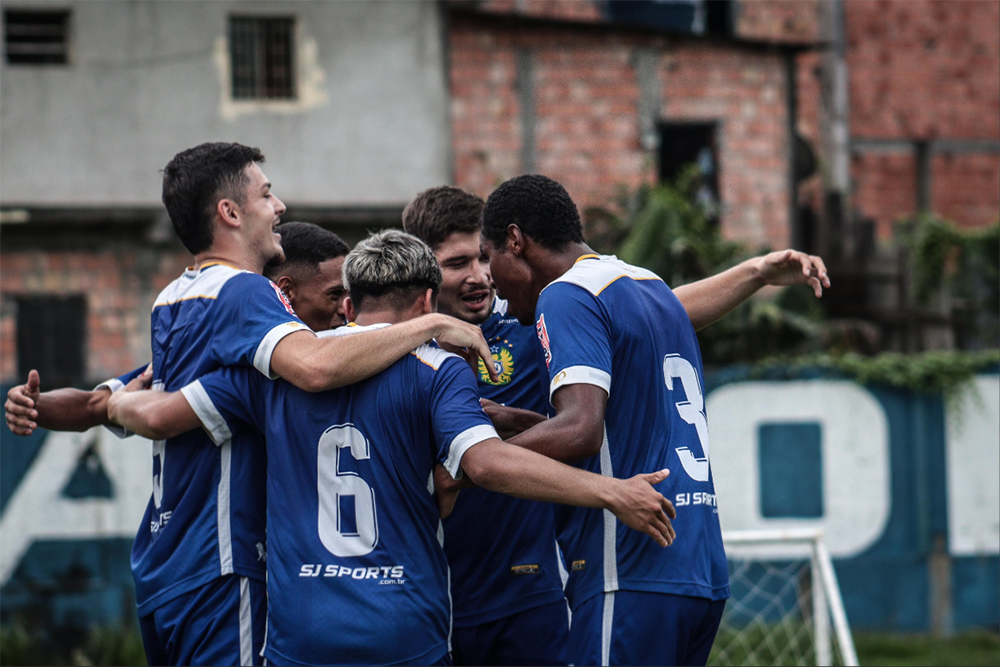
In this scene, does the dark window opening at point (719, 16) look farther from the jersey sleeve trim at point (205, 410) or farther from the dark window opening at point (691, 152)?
the jersey sleeve trim at point (205, 410)

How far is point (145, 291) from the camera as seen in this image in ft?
57.1

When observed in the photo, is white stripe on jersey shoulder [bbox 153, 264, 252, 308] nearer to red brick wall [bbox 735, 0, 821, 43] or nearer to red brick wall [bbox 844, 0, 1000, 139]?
red brick wall [bbox 735, 0, 821, 43]

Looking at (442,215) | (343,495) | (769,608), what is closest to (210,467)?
(343,495)

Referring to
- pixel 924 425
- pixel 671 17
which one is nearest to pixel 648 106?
pixel 671 17

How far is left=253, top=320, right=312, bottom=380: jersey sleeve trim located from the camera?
12.0 ft

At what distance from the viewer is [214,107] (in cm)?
1727

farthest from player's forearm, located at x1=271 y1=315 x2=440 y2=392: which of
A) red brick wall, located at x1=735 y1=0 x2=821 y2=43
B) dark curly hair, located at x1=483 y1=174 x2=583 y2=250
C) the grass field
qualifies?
red brick wall, located at x1=735 y1=0 x2=821 y2=43

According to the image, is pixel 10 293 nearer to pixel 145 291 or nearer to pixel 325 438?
pixel 145 291

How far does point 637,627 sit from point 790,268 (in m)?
1.63

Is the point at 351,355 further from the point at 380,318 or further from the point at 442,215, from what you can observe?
the point at 442,215

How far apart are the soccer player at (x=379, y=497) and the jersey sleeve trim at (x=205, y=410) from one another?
202 millimetres

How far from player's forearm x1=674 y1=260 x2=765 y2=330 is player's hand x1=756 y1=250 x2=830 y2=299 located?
0.15ft

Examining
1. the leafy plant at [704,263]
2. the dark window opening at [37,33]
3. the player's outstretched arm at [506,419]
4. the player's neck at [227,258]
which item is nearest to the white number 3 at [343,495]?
the player's outstretched arm at [506,419]

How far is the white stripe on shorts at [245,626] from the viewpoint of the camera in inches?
148
